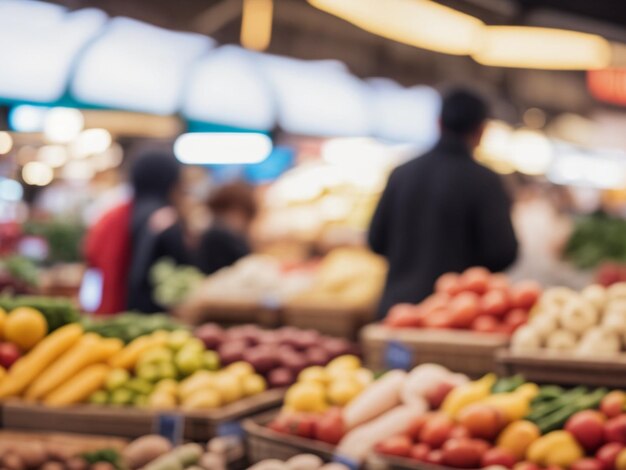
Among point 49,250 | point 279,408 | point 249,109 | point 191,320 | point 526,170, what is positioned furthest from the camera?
point 526,170

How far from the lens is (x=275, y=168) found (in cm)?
1367

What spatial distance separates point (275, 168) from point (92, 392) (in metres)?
10.4

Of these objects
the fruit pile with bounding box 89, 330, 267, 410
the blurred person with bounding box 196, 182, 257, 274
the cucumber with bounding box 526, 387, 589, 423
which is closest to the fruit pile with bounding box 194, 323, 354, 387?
the fruit pile with bounding box 89, 330, 267, 410

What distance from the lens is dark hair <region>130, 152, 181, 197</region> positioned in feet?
19.2

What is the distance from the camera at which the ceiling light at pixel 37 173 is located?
60.0 ft

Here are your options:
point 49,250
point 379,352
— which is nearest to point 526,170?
point 49,250

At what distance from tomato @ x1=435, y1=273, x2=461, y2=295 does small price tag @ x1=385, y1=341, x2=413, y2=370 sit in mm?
518

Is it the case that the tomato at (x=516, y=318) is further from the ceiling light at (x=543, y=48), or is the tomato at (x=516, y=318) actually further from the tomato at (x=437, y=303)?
the ceiling light at (x=543, y=48)

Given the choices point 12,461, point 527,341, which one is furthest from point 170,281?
point 12,461

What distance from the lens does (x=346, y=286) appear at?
611cm

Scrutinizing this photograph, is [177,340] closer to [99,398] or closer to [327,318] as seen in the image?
[99,398]

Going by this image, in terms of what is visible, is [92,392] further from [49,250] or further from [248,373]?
[49,250]

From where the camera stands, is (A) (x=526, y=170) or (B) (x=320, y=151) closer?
(B) (x=320, y=151)

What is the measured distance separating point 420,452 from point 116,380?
4.09 ft
